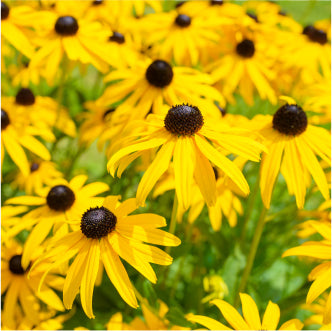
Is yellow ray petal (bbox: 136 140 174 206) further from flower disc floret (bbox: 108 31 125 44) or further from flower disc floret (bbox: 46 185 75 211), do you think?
flower disc floret (bbox: 108 31 125 44)

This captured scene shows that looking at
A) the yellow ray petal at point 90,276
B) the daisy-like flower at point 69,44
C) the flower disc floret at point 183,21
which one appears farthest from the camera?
the flower disc floret at point 183,21

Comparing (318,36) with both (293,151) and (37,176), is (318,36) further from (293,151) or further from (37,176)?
(37,176)

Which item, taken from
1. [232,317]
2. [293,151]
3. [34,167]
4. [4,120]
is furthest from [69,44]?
[232,317]

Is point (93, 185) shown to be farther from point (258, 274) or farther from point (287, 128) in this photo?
point (258, 274)

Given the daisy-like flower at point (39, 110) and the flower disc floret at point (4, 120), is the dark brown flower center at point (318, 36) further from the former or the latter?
the flower disc floret at point (4, 120)

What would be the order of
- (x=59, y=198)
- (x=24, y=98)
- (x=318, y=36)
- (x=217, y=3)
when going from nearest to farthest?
(x=59, y=198) < (x=24, y=98) < (x=318, y=36) < (x=217, y=3)

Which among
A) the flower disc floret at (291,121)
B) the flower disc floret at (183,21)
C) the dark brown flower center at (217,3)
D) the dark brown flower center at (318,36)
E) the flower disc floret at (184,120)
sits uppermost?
the dark brown flower center at (217,3)

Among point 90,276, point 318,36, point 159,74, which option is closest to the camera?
point 90,276

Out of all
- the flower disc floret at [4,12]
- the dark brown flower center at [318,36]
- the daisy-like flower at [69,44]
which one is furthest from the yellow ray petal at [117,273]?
the dark brown flower center at [318,36]
